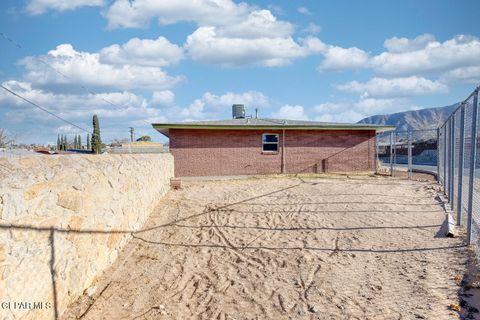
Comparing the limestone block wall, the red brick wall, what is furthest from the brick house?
the limestone block wall

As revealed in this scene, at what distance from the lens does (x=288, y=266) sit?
6.23 m

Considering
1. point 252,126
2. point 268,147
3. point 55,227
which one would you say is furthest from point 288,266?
point 268,147

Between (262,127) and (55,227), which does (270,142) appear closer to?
(262,127)

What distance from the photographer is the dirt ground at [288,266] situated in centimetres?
480

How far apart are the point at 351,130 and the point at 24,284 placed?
772 inches

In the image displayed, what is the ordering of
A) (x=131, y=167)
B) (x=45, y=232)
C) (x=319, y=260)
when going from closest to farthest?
(x=45, y=232) < (x=319, y=260) < (x=131, y=167)

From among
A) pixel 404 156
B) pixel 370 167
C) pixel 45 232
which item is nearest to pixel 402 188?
pixel 370 167

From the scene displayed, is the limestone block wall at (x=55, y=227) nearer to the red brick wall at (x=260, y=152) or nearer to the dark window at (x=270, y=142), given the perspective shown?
the red brick wall at (x=260, y=152)

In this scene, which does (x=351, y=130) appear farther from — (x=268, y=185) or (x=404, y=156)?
(x=404, y=156)

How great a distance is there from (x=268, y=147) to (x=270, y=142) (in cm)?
29

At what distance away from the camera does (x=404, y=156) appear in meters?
38.3

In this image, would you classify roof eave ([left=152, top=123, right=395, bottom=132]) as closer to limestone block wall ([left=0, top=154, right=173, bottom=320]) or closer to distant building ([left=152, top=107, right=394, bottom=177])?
distant building ([left=152, top=107, right=394, bottom=177])

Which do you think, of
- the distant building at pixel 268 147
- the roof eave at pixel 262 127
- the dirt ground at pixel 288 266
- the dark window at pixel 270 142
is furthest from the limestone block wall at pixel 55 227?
the dark window at pixel 270 142

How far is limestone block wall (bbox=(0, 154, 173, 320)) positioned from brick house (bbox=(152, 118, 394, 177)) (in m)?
11.5
